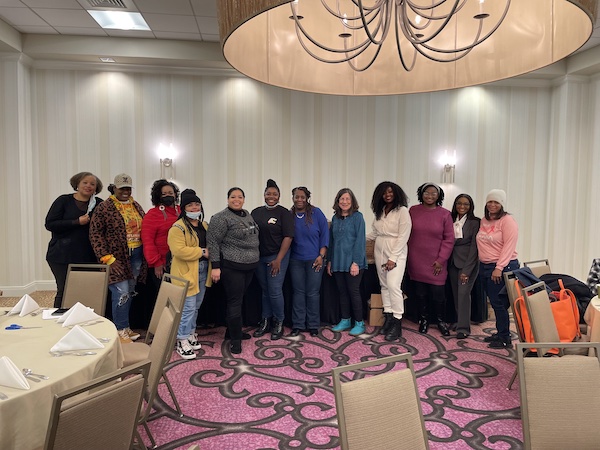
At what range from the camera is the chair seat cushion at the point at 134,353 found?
3039 mm

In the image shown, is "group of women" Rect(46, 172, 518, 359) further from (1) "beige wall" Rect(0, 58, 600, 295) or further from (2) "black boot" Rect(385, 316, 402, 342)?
(1) "beige wall" Rect(0, 58, 600, 295)

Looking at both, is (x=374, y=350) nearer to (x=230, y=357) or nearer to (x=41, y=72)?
(x=230, y=357)

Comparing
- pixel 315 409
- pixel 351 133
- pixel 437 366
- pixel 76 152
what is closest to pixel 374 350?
pixel 437 366

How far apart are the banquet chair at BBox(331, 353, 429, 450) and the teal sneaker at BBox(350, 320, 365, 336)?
2998mm

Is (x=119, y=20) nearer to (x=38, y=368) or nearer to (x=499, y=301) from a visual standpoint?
(x=38, y=368)

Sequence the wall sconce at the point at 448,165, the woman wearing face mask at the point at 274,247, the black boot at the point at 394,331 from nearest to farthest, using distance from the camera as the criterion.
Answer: the woman wearing face mask at the point at 274,247, the black boot at the point at 394,331, the wall sconce at the point at 448,165

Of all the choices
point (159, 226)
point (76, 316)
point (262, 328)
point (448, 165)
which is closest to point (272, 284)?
point (262, 328)

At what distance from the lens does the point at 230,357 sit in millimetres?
4113

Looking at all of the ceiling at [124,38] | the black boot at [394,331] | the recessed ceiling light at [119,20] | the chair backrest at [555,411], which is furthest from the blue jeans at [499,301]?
the recessed ceiling light at [119,20]

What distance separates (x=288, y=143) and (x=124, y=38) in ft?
8.83

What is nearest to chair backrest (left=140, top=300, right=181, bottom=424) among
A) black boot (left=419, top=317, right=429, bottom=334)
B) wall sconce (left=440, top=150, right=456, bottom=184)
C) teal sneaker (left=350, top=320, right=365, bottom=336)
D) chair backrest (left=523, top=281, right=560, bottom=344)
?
chair backrest (left=523, top=281, right=560, bottom=344)

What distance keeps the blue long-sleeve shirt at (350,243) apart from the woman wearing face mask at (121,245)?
6.33 ft

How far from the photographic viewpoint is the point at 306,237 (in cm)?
463

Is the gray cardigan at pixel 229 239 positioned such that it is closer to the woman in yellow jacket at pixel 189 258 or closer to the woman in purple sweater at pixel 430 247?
the woman in yellow jacket at pixel 189 258
